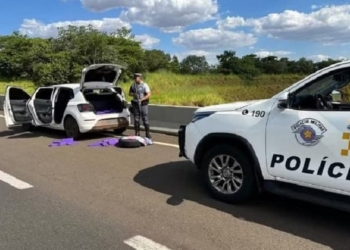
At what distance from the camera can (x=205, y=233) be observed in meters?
3.92

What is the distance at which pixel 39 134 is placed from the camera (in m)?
11.0

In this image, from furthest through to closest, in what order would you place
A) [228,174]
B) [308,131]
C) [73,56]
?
[73,56] → [228,174] → [308,131]

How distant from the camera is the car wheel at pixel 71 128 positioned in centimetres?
974

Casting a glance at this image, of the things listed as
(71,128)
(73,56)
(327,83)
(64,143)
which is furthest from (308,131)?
(73,56)

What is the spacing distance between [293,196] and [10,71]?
1843 inches

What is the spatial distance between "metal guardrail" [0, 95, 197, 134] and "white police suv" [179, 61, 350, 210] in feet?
17.2

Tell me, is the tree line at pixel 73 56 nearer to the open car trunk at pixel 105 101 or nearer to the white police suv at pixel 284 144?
the open car trunk at pixel 105 101

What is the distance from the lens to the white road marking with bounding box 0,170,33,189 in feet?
18.5

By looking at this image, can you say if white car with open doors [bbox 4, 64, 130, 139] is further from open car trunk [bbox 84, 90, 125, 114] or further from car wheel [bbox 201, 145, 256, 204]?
car wheel [bbox 201, 145, 256, 204]

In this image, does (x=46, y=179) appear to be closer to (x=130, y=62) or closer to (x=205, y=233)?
(x=205, y=233)

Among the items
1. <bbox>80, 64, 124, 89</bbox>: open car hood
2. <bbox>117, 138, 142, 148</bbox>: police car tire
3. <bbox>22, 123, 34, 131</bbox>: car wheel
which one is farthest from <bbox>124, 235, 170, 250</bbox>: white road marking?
<bbox>22, 123, 34, 131</bbox>: car wheel

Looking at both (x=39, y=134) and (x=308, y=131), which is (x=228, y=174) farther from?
(x=39, y=134)

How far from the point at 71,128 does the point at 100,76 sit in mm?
1617

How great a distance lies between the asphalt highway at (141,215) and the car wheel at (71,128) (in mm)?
2919
